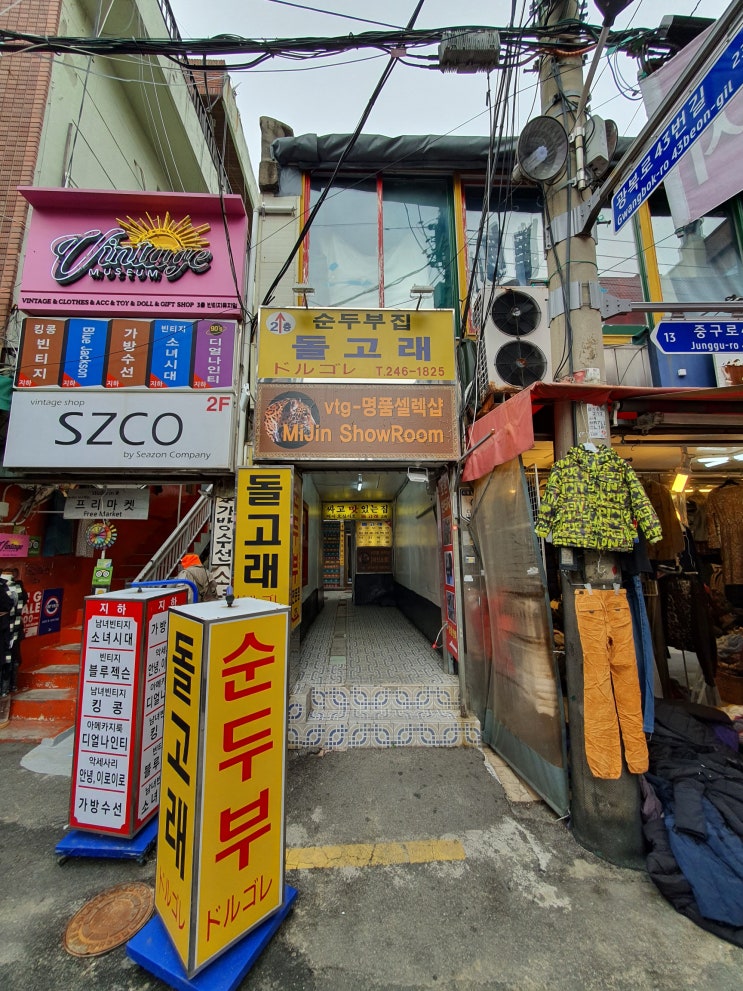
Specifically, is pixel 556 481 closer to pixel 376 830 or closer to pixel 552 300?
pixel 552 300

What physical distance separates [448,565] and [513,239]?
229 inches

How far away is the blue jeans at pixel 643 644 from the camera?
11.1 feet

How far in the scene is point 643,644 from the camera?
343cm

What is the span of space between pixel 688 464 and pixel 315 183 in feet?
24.4

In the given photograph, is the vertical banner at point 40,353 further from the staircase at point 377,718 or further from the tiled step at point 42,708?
the staircase at point 377,718

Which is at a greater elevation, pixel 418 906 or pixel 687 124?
pixel 687 124

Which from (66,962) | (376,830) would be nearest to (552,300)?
(376,830)

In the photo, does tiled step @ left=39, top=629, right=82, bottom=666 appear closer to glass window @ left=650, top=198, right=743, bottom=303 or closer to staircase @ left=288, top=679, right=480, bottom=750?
staircase @ left=288, top=679, right=480, bottom=750

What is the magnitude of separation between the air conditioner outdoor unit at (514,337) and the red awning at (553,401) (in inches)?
42.7

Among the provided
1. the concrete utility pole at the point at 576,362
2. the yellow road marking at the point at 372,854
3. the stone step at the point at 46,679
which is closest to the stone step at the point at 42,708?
the stone step at the point at 46,679

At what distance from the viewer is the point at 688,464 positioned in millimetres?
5203

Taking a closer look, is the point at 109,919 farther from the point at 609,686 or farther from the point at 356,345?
the point at 356,345

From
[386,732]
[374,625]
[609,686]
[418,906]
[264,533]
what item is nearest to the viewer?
[418,906]

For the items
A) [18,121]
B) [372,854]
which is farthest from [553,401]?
[18,121]
